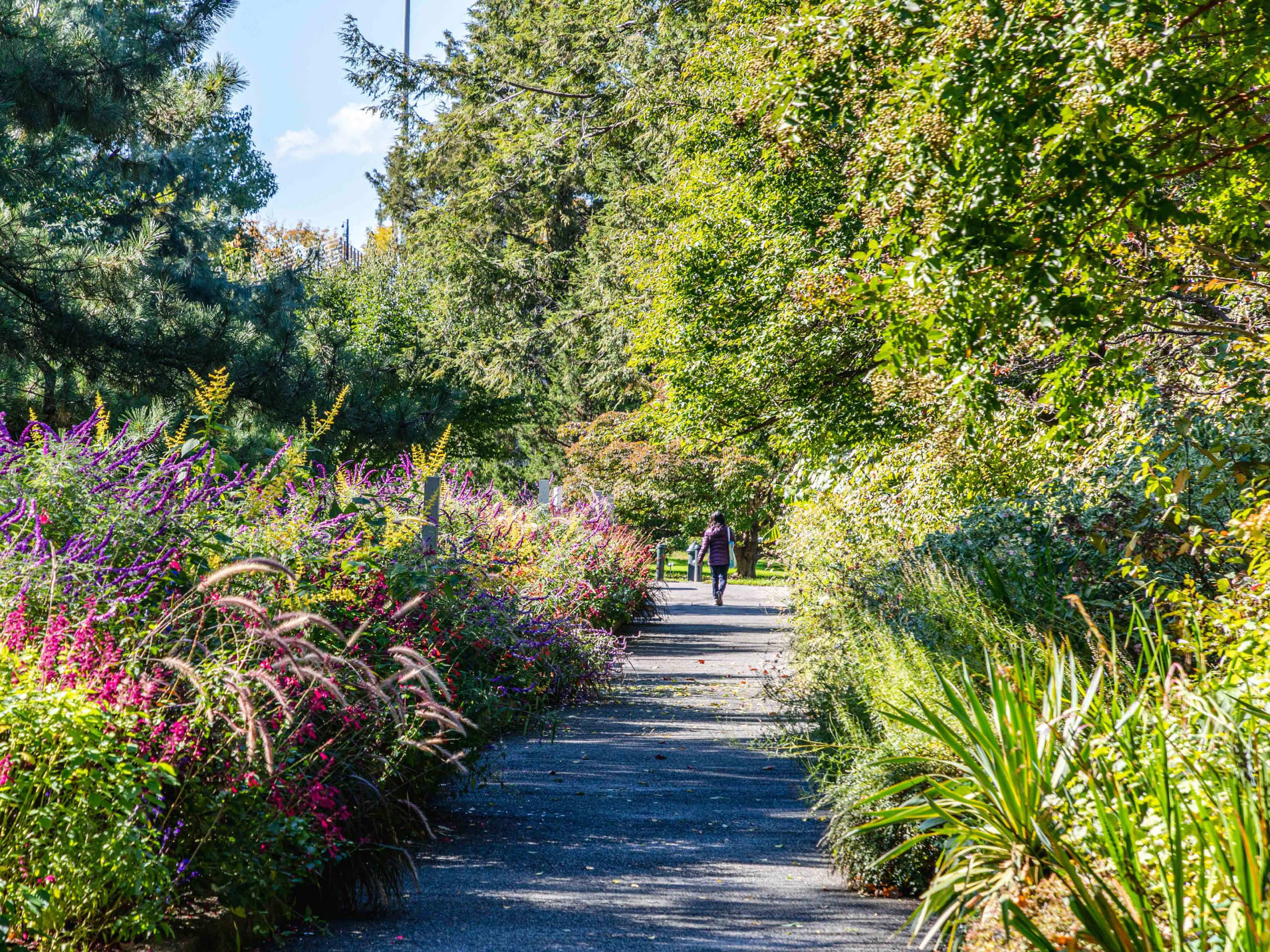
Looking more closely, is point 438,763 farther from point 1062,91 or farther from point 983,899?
point 1062,91

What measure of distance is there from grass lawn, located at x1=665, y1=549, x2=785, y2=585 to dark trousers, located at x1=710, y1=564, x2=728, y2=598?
141 inches

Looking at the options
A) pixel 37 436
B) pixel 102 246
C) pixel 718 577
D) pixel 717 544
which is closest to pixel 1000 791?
pixel 37 436

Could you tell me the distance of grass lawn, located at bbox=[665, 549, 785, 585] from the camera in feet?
116

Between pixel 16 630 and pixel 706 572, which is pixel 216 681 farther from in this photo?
pixel 706 572

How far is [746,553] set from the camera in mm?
38594

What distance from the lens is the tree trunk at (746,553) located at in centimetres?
3781

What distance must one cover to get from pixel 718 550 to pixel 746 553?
16766 millimetres

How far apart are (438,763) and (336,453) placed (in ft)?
45.4

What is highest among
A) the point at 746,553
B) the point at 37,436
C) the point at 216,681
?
the point at 37,436

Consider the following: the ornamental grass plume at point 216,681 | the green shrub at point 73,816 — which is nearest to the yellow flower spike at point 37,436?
the ornamental grass plume at point 216,681

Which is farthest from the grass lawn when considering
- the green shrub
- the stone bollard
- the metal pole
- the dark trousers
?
the green shrub

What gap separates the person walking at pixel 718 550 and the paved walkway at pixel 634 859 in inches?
456

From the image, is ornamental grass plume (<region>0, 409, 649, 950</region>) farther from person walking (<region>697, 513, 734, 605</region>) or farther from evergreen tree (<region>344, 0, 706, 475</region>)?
evergreen tree (<region>344, 0, 706, 475</region>)

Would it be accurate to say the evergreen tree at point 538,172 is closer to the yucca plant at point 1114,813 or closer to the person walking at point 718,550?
the person walking at point 718,550
